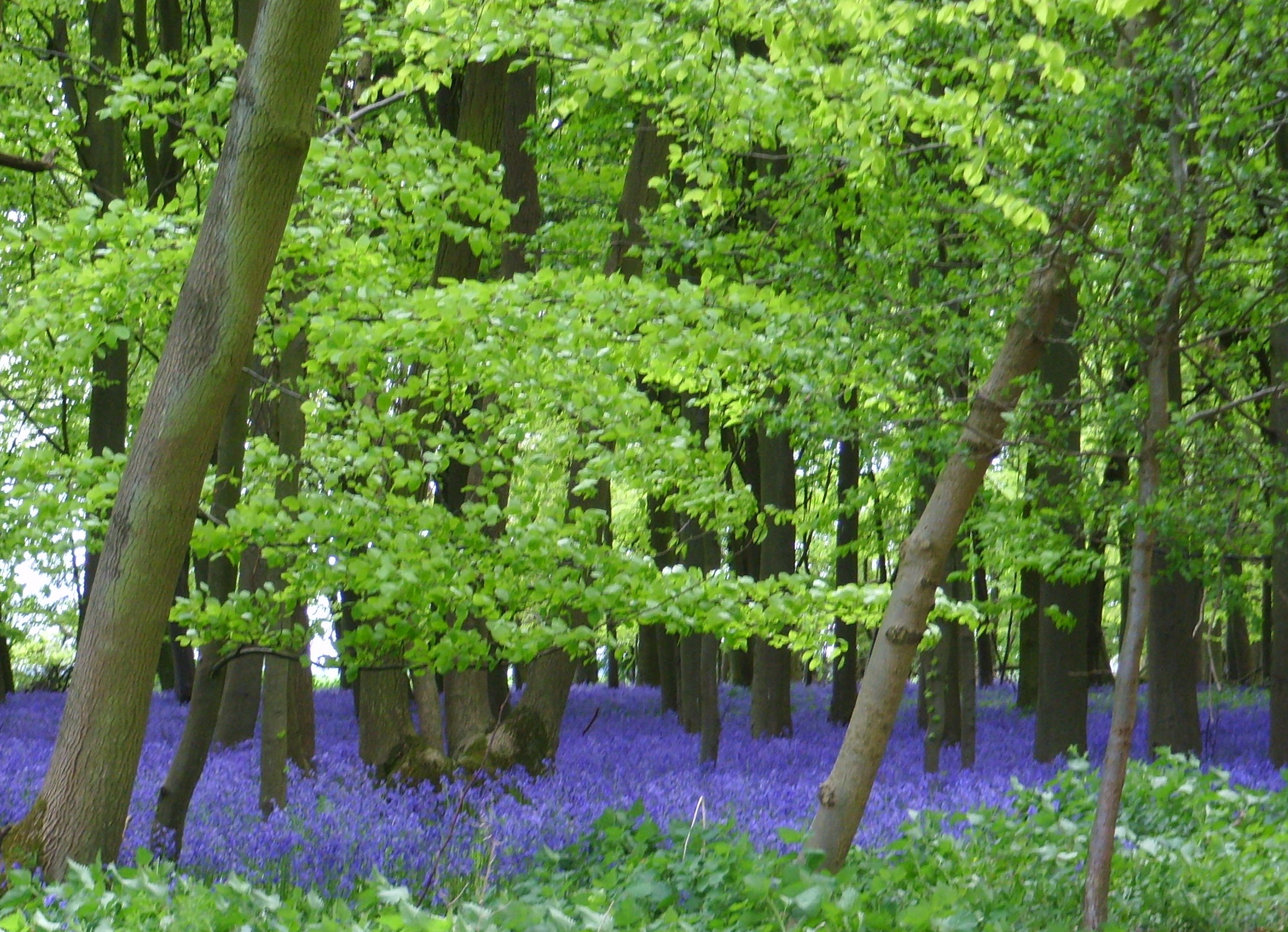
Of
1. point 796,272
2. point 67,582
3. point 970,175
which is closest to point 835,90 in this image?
point 970,175

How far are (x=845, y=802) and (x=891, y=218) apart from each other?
156 inches

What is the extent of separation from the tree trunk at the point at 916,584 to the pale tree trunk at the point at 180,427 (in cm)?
322

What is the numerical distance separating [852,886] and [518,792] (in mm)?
4376

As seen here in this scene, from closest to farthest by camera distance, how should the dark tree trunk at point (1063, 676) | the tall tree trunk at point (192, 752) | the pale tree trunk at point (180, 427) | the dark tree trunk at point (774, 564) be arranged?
the pale tree trunk at point (180, 427)
the tall tree trunk at point (192, 752)
the dark tree trunk at point (1063, 676)
the dark tree trunk at point (774, 564)

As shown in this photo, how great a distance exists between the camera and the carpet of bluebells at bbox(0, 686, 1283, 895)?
21.4 feet

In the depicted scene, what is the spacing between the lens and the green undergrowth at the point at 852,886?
386 cm

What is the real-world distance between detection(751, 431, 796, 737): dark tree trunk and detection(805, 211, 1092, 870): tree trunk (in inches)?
313

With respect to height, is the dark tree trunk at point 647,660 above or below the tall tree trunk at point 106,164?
below

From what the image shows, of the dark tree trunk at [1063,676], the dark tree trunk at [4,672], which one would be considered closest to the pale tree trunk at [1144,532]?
the dark tree trunk at [1063,676]

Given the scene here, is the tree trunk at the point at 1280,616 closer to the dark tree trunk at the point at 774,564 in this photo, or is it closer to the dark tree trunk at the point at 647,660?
the dark tree trunk at the point at 774,564

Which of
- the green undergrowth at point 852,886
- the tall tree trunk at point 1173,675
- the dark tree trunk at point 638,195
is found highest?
the dark tree trunk at point 638,195

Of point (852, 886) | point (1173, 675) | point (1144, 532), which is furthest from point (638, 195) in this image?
point (1173, 675)

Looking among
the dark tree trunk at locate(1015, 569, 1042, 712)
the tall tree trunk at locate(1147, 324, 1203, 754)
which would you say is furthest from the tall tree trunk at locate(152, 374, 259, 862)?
the dark tree trunk at locate(1015, 569, 1042, 712)

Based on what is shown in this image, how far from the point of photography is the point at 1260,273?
6.76 metres
